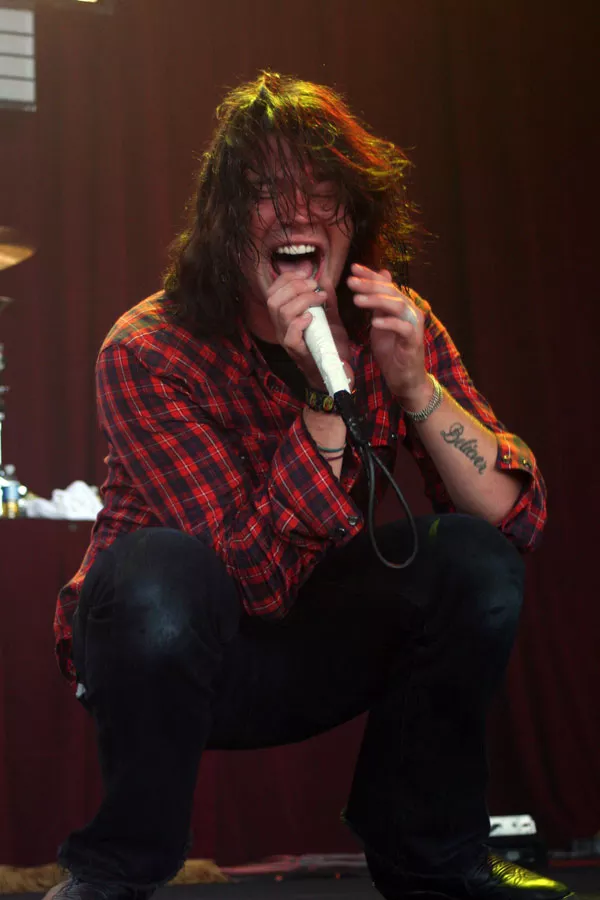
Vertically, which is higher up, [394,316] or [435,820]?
[394,316]

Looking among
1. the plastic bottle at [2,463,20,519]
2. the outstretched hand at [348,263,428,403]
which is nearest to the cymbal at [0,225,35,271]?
the plastic bottle at [2,463,20,519]

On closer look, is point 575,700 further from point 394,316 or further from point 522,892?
point 394,316

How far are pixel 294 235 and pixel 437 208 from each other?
6.13 ft

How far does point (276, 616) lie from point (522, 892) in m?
0.42

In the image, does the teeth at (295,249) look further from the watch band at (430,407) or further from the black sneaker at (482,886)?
the black sneaker at (482,886)

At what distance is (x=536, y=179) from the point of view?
10.3ft

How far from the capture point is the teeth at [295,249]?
4.46 ft

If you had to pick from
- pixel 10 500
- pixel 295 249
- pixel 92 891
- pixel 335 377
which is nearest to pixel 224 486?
pixel 335 377

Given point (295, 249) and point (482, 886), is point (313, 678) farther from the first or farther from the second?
point (295, 249)

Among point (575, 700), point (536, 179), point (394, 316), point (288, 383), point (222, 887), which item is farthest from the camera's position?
point (536, 179)

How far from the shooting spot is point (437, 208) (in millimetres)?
3131

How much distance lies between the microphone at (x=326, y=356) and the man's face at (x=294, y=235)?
14 centimetres

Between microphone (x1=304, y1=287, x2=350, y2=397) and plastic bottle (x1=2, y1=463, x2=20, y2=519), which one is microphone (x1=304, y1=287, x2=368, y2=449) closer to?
microphone (x1=304, y1=287, x2=350, y2=397)

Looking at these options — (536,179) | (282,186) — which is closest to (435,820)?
(282,186)
